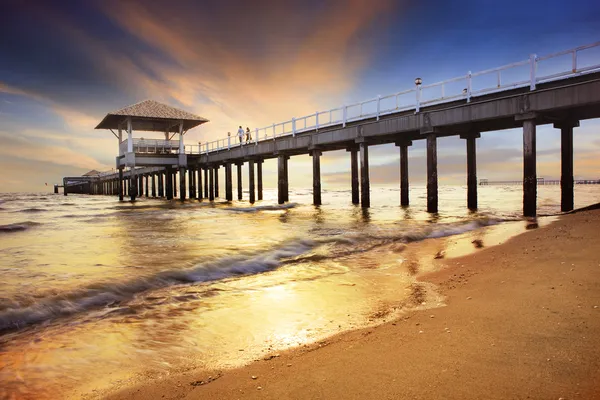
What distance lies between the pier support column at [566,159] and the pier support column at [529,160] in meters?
3.49

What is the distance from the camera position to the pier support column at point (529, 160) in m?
13.6

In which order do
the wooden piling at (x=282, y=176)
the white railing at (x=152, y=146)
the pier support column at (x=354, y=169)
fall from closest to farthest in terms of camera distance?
the pier support column at (x=354, y=169) < the wooden piling at (x=282, y=176) < the white railing at (x=152, y=146)

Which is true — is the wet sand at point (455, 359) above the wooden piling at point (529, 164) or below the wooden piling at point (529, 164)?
below

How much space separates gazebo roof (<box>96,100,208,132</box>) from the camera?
3525 centimetres

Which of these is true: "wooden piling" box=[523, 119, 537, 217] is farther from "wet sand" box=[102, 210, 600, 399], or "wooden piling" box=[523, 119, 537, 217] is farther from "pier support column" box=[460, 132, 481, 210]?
"wet sand" box=[102, 210, 600, 399]

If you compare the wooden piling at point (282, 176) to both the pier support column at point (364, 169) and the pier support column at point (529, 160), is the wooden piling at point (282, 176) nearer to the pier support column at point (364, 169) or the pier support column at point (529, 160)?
the pier support column at point (364, 169)

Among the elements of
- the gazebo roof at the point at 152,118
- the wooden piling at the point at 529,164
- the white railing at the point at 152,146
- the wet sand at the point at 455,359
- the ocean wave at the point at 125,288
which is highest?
the gazebo roof at the point at 152,118

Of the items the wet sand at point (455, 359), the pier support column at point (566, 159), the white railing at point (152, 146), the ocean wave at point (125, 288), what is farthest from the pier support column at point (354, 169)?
the wet sand at point (455, 359)

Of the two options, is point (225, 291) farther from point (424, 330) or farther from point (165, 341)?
point (424, 330)

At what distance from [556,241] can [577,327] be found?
4.23m

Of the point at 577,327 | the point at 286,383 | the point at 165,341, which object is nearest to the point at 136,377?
the point at 165,341

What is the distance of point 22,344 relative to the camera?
3.89 metres

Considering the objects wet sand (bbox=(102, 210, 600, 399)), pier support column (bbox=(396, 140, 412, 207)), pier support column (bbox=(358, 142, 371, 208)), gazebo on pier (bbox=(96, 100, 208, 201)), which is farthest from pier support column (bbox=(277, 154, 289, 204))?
wet sand (bbox=(102, 210, 600, 399))

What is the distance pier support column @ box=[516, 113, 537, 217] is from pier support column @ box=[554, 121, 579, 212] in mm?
3490
